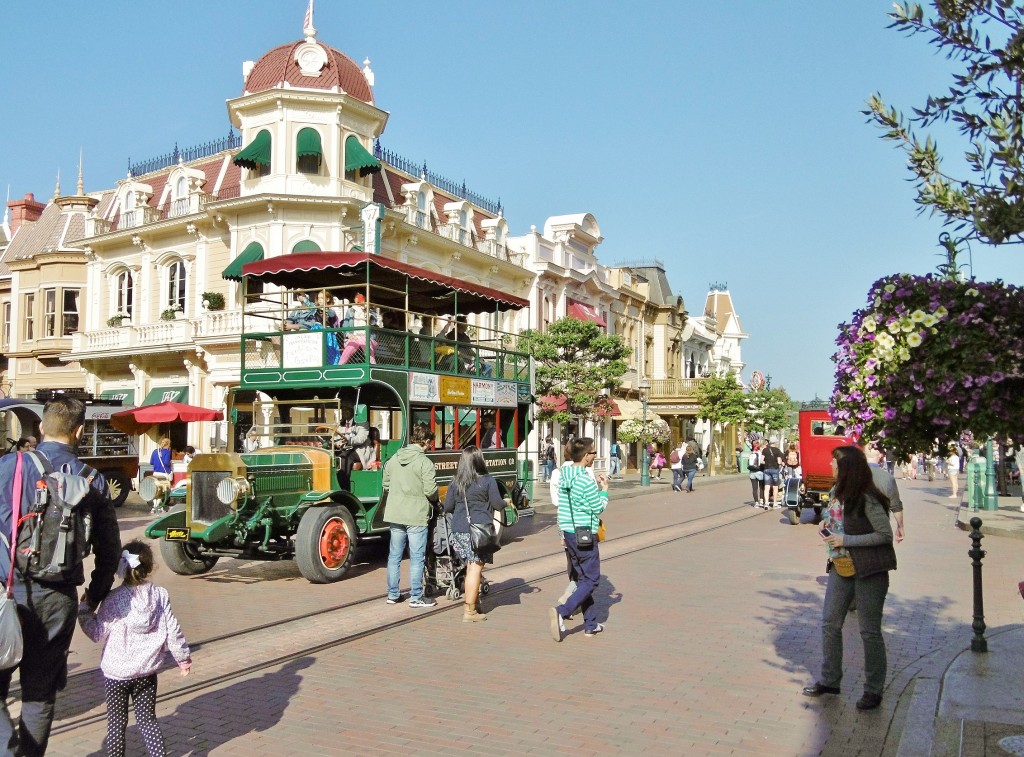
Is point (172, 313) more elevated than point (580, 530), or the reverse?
point (172, 313)

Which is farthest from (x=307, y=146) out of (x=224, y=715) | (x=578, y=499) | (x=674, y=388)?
(x=674, y=388)

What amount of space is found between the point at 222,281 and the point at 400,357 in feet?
54.0

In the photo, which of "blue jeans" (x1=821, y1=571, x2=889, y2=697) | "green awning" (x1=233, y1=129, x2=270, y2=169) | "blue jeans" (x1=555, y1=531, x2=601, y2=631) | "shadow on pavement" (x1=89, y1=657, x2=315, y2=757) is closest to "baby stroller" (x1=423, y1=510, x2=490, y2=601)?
"blue jeans" (x1=555, y1=531, x2=601, y2=631)

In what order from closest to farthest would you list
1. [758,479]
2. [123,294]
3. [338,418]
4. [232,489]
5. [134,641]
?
[134,641], [232,489], [338,418], [758,479], [123,294]

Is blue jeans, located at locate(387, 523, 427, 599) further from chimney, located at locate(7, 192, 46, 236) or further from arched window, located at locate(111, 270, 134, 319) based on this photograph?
chimney, located at locate(7, 192, 46, 236)

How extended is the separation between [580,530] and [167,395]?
23669 millimetres

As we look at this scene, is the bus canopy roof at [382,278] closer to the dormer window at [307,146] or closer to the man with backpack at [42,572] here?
the man with backpack at [42,572]

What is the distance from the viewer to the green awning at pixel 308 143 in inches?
1062

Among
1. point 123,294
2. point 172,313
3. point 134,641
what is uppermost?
point 123,294

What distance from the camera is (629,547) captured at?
49.8 ft

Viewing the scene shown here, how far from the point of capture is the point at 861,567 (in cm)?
627

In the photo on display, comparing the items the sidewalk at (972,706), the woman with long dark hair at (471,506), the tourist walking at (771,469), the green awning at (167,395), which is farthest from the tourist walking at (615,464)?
the sidewalk at (972,706)

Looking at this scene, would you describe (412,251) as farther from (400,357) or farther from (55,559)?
(55,559)

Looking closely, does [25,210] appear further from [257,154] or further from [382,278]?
[382,278]
